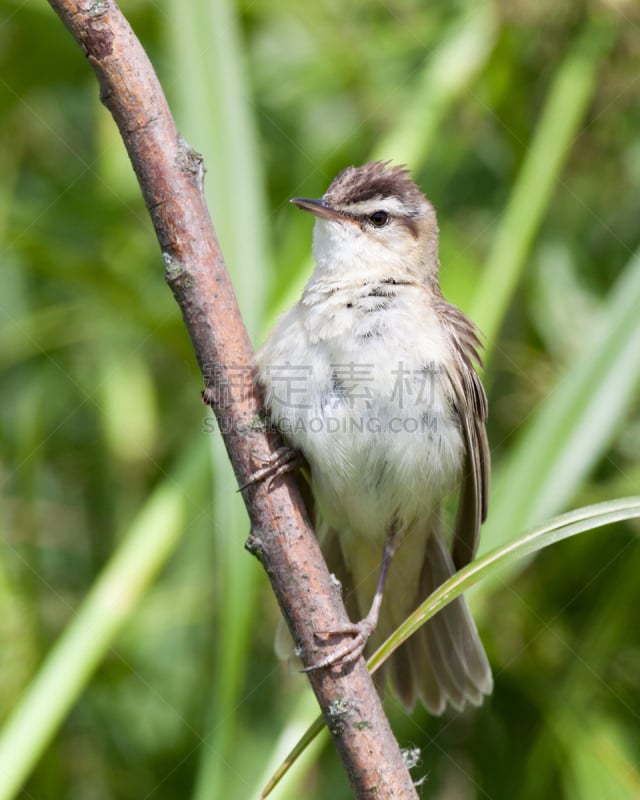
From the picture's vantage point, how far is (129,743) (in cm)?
356

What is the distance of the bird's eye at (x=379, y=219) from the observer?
2.85m

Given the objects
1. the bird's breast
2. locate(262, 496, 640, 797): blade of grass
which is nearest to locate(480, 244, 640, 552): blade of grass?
the bird's breast

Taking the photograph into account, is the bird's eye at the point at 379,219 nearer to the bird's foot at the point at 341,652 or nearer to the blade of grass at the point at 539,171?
the blade of grass at the point at 539,171

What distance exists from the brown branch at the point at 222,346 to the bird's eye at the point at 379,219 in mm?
1157

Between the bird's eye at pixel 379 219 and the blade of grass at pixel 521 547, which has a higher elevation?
the bird's eye at pixel 379 219

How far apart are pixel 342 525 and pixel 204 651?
1.05m

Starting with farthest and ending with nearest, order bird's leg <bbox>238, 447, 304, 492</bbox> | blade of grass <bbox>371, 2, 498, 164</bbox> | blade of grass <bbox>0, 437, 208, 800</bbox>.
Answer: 1. blade of grass <bbox>371, 2, 498, 164</bbox>
2. blade of grass <bbox>0, 437, 208, 800</bbox>
3. bird's leg <bbox>238, 447, 304, 492</bbox>

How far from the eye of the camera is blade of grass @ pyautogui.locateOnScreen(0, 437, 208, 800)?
2410mm

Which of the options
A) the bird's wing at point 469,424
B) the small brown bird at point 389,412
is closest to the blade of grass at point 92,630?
the small brown bird at point 389,412

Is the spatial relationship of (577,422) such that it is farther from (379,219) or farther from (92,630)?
(92,630)

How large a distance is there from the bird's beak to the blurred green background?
0.78 feet

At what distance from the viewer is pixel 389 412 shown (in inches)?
97.8

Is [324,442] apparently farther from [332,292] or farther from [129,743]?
[129,743]

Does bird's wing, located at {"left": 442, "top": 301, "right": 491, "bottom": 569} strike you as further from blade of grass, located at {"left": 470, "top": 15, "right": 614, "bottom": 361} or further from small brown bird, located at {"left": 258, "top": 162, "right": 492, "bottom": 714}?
blade of grass, located at {"left": 470, "top": 15, "right": 614, "bottom": 361}
